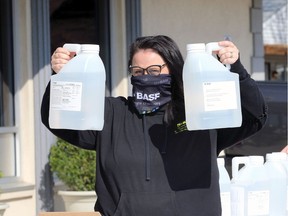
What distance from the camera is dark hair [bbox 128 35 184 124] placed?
9.63 ft

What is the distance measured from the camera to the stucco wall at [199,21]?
7.52 m

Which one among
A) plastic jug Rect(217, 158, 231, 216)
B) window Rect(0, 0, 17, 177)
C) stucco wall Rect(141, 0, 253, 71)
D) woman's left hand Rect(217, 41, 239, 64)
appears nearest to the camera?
woman's left hand Rect(217, 41, 239, 64)

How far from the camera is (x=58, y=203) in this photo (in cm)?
681

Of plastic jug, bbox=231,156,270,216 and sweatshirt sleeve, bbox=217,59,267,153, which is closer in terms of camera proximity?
sweatshirt sleeve, bbox=217,59,267,153

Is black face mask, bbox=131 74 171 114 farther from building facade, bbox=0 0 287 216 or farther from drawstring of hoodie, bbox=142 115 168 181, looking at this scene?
building facade, bbox=0 0 287 216

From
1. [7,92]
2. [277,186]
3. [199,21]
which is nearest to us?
[277,186]

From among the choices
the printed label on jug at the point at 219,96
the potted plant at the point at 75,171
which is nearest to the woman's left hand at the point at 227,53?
the printed label on jug at the point at 219,96

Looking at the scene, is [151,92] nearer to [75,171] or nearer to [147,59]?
[147,59]

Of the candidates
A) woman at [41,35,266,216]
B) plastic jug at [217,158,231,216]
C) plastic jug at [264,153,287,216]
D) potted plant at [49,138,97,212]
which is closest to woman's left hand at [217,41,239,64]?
woman at [41,35,266,216]

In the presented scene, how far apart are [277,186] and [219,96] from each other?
1192 mm

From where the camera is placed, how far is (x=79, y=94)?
2705 mm

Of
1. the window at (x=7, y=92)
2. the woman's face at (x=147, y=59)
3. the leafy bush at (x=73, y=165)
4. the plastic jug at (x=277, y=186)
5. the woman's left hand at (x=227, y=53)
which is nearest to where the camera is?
the woman's left hand at (x=227, y=53)

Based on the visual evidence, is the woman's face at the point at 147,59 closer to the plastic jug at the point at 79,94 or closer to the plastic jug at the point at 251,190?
the plastic jug at the point at 79,94

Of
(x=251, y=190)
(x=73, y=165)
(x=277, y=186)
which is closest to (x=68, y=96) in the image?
(x=251, y=190)
